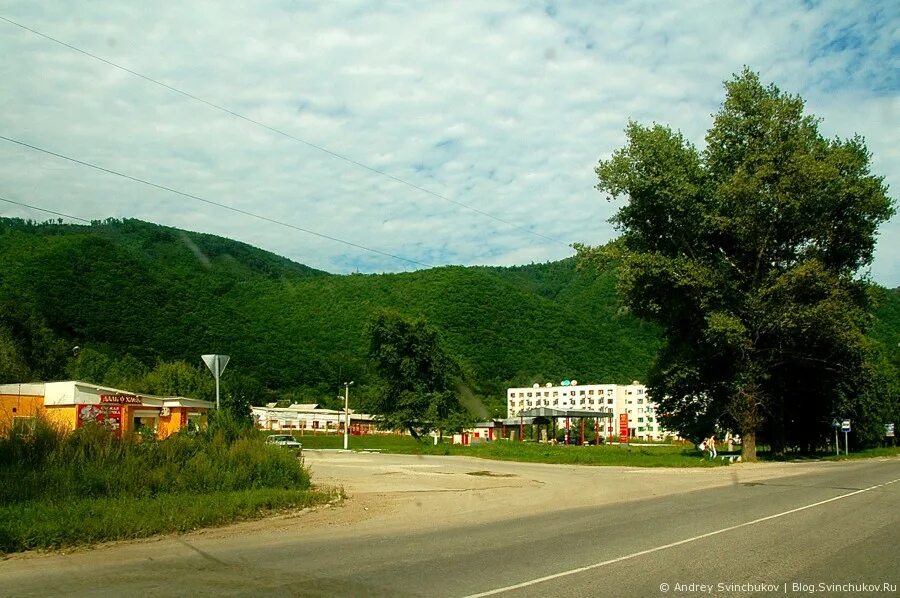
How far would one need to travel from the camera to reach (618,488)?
2250 cm

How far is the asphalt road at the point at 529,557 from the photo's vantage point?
26.9 feet

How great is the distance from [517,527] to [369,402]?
63.5m

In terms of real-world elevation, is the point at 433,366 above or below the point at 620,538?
above

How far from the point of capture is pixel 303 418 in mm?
99812

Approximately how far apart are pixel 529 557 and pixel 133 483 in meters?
8.20

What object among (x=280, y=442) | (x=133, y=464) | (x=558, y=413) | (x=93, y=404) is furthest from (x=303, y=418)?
(x=133, y=464)

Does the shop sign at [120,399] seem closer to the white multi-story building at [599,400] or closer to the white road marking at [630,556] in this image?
the white road marking at [630,556]

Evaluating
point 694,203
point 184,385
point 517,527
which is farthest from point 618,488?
point 184,385

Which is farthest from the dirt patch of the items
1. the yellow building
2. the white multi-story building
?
the white multi-story building

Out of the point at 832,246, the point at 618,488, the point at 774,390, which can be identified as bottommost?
the point at 618,488

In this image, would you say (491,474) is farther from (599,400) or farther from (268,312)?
(599,400)

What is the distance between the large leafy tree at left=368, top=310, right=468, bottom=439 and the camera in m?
73.7

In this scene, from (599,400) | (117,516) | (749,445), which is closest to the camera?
(117,516)

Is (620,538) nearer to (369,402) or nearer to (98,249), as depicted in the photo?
(98,249)
